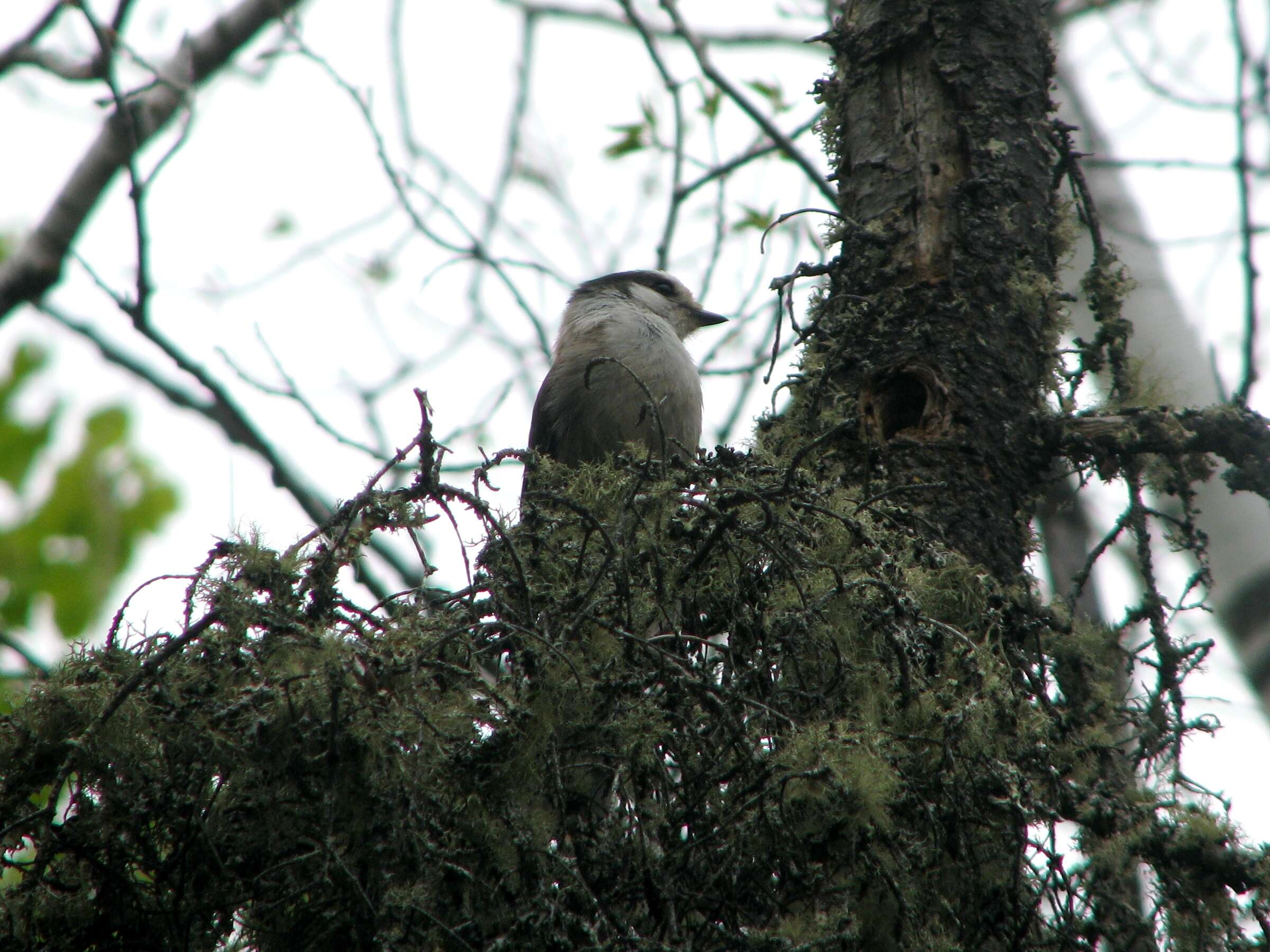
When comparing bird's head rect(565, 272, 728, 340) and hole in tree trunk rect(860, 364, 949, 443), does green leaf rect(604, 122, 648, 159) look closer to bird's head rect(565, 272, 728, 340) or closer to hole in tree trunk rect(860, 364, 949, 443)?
bird's head rect(565, 272, 728, 340)

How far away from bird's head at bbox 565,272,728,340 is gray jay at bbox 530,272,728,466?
2 centimetres

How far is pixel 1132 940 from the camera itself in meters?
1.95

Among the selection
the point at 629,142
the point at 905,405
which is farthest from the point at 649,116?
the point at 905,405

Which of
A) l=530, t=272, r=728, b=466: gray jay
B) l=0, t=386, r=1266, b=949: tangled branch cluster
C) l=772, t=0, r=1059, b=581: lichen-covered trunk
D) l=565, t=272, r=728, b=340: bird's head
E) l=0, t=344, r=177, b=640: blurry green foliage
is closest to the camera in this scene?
l=0, t=386, r=1266, b=949: tangled branch cluster

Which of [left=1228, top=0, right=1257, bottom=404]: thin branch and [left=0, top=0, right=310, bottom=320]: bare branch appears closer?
[left=1228, top=0, right=1257, bottom=404]: thin branch

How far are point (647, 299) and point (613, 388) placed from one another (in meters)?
0.97

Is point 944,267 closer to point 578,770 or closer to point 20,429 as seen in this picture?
point 578,770

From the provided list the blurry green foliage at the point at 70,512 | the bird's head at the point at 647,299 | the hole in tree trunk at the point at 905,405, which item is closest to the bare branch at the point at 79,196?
the bird's head at the point at 647,299

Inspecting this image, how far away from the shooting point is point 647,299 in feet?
16.6

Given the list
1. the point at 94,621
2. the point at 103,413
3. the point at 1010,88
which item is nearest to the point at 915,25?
the point at 1010,88

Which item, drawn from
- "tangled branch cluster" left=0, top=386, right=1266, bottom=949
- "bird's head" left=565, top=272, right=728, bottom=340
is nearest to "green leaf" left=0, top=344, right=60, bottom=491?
"bird's head" left=565, top=272, right=728, bottom=340

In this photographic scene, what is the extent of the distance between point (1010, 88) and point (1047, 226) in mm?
363

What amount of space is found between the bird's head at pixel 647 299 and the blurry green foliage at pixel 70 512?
3688 millimetres

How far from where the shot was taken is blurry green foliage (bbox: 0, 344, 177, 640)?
7.03 metres
